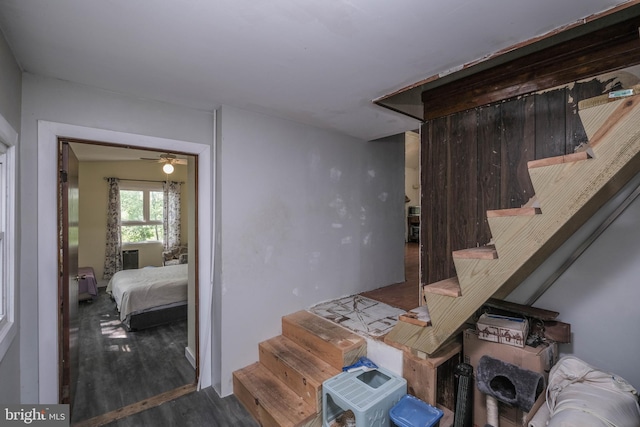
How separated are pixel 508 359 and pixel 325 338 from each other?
1226 mm

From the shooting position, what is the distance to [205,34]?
139 centimetres

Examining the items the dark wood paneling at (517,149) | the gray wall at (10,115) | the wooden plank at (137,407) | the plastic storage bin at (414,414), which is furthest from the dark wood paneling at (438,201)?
the gray wall at (10,115)

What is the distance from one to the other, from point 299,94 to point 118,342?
344cm

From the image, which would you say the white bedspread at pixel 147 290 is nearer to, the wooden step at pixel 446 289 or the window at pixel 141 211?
the window at pixel 141 211

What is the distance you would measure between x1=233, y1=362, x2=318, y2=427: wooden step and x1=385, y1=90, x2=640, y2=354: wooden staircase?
1101mm

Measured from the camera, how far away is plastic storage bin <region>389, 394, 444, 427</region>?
1633 mm

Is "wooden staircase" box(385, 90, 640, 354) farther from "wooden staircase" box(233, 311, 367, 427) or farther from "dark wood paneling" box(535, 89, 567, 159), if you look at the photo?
"wooden staircase" box(233, 311, 367, 427)

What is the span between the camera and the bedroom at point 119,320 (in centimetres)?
251

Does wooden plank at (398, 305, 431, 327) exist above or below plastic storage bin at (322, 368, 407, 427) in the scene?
above

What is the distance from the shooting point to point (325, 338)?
2275 mm

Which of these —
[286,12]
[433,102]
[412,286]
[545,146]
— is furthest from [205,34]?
[412,286]

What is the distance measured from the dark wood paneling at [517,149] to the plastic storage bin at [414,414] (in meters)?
1.38

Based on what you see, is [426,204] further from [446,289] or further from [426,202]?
[446,289]

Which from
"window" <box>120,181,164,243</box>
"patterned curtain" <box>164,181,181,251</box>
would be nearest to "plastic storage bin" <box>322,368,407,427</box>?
"patterned curtain" <box>164,181,181,251</box>
